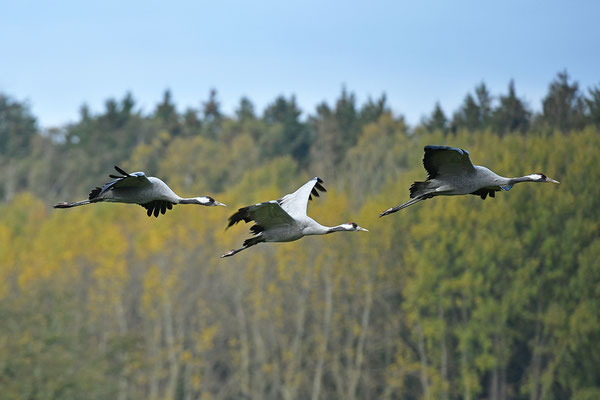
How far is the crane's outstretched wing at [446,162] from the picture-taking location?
18266 mm

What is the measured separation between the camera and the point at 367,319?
196ft

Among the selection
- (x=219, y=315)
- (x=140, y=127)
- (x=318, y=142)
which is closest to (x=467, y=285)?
(x=219, y=315)

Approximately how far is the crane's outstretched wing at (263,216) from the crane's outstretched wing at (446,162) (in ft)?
8.99

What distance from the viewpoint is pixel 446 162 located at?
1883 centimetres

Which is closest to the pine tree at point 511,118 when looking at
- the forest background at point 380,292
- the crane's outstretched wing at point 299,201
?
the forest background at point 380,292

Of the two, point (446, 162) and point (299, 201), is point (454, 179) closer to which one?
point (446, 162)

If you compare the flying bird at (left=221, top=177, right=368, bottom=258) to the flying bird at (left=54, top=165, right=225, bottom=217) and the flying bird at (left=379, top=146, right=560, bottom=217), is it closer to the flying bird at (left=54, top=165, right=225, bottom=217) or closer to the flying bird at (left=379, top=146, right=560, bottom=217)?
the flying bird at (left=54, top=165, right=225, bottom=217)

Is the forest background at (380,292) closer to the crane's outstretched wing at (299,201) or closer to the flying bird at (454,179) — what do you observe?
the crane's outstretched wing at (299,201)

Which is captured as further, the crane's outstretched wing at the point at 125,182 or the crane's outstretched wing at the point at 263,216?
the crane's outstretched wing at the point at 125,182

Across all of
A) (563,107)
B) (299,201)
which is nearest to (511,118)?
(563,107)

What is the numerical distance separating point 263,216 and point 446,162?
11.4 feet

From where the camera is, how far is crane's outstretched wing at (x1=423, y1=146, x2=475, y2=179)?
1827 cm

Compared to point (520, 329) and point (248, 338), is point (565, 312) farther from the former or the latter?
point (248, 338)

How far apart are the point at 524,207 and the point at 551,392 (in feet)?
35.1
